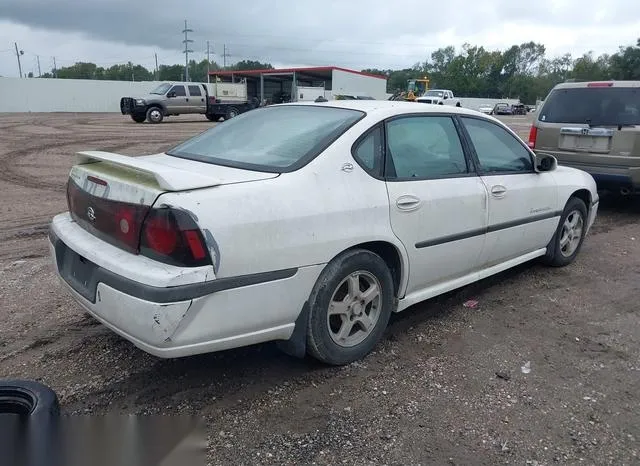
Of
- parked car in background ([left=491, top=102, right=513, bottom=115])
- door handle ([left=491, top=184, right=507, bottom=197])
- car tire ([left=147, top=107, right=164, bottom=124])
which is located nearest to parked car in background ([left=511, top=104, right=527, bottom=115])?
parked car in background ([left=491, top=102, right=513, bottom=115])

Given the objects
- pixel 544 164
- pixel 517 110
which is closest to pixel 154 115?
pixel 544 164

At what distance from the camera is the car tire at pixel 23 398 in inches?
95.7

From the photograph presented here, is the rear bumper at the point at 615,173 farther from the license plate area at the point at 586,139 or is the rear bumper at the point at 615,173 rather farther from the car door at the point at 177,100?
the car door at the point at 177,100

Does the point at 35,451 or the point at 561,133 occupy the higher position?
the point at 561,133

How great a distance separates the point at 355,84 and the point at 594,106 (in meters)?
40.9

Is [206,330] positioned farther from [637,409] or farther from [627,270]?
[627,270]

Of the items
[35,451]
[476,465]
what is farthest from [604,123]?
[35,451]

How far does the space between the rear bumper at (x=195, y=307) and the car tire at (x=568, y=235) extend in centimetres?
303

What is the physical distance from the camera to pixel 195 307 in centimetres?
250

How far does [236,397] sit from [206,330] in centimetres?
59

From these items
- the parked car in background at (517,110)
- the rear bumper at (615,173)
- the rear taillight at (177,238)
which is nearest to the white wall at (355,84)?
the parked car in background at (517,110)

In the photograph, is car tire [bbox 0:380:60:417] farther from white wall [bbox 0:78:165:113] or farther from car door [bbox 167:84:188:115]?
white wall [bbox 0:78:165:113]

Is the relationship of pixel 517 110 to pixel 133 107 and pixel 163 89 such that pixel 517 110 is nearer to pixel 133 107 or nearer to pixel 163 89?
pixel 163 89

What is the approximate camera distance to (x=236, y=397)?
2969 mm
